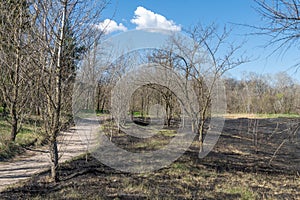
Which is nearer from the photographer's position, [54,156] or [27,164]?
[54,156]

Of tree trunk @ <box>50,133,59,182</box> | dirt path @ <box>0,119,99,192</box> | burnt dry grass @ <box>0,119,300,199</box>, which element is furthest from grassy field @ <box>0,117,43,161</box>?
burnt dry grass @ <box>0,119,300,199</box>

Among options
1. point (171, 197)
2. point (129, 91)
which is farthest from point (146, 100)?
point (171, 197)

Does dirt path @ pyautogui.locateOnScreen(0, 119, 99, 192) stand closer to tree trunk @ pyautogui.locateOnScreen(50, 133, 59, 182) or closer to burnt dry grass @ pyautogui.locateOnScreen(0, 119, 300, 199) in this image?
tree trunk @ pyautogui.locateOnScreen(50, 133, 59, 182)

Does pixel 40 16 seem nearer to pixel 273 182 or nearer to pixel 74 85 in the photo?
pixel 74 85

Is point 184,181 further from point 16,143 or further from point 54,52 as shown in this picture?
point 16,143

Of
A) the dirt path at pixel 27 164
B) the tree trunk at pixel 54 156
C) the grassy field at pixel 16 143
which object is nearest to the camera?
the tree trunk at pixel 54 156

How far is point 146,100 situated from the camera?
1518cm

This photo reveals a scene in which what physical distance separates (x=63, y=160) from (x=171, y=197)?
3.45 metres

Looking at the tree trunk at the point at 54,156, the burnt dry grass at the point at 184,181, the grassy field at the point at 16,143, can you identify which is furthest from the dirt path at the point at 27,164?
the burnt dry grass at the point at 184,181

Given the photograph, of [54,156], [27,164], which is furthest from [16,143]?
[54,156]

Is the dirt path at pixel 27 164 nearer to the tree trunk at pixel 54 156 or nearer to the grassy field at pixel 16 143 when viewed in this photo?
the tree trunk at pixel 54 156

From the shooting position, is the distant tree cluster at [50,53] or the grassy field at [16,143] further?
the grassy field at [16,143]

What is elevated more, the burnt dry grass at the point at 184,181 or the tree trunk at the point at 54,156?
the tree trunk at the point at 54,156

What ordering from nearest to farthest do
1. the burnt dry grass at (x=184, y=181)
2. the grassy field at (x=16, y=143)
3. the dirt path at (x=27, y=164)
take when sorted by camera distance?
the burnt dry grass at (x=184, y=181), the dirt path at (x=27, y=164), the grassy field at (x=16, y=143)
